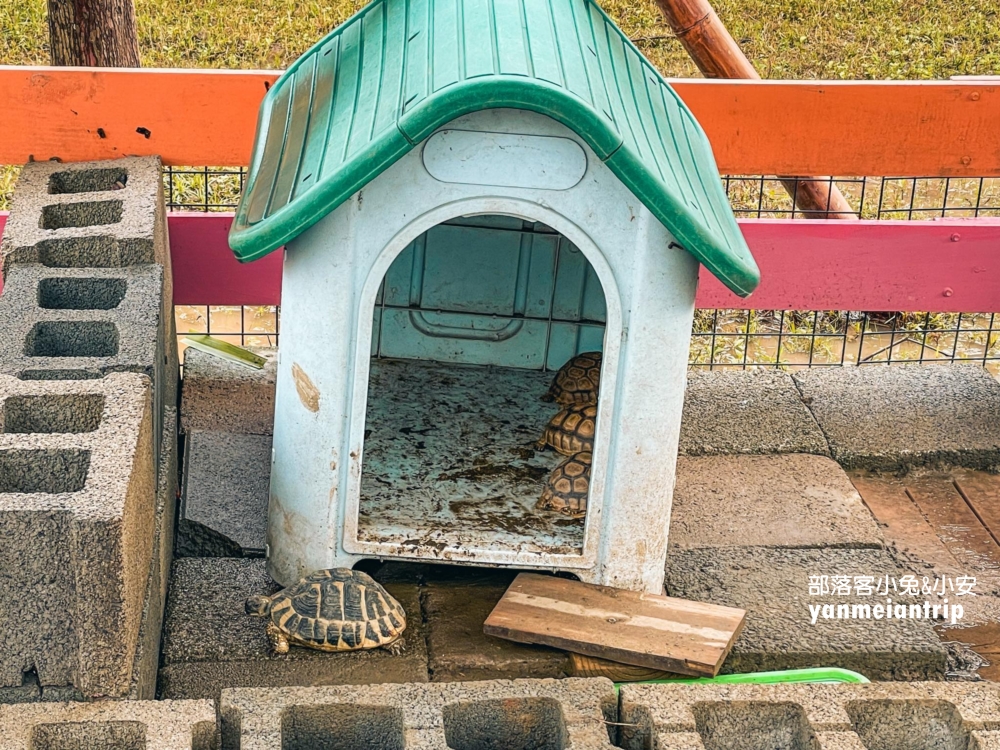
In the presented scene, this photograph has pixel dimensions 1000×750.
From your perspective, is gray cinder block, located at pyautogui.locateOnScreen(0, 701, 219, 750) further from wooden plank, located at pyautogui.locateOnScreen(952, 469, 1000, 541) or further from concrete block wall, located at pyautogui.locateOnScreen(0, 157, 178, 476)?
wooden plank, located at pyautogui.locateOnScreen(952, 469, 1000, 541)

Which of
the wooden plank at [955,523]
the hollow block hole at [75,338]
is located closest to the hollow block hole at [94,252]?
the hollow block hole at [75,338]

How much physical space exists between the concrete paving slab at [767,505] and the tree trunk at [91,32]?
3.18 meters

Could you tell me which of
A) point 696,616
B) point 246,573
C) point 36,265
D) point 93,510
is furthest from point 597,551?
point 36,265

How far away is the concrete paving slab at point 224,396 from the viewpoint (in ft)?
16.6

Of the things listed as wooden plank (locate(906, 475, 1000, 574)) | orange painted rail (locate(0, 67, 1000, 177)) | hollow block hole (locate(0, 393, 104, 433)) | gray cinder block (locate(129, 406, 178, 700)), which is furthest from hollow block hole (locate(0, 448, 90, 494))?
wooden plank (locate(906, 475, 1000, 574))

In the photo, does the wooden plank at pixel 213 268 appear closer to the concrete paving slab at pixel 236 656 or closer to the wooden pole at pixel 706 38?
the concrete paving slab at pixel 236 656

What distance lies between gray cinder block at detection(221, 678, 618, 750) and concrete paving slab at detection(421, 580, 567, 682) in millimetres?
445

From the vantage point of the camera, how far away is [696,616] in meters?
3.96

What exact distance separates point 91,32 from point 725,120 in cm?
289

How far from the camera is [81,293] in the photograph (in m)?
4.39

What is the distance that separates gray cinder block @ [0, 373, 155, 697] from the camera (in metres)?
2.93

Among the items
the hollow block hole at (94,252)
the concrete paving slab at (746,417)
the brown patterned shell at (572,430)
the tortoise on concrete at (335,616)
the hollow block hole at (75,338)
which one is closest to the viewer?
the tortoise on concrete at (335,616)

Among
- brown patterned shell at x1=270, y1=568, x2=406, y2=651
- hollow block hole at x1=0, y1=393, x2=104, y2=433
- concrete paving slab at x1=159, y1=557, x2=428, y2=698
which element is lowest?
concrete paving slab at x1=159, y1=557, x2=428, y2=698

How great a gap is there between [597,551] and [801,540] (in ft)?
3.19
